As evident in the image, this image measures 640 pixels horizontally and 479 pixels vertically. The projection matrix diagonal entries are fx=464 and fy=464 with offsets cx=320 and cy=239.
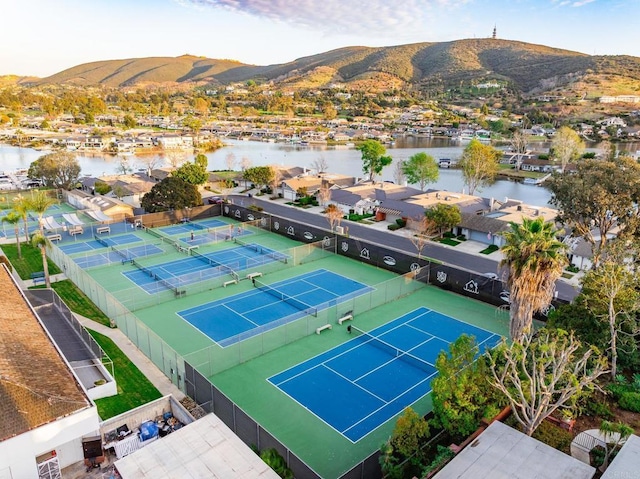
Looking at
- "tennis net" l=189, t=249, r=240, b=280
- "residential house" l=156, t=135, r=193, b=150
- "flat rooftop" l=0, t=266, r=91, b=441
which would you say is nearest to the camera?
"flat rooftop" l=0, t=266, r=91, b=441

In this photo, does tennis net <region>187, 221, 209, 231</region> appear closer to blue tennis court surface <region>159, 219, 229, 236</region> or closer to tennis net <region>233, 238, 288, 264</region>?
blue tennis court surface <region>159, 219, 229, 236</region>

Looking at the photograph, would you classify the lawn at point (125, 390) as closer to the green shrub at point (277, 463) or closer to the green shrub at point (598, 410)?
the green shrub at point (277, 463)

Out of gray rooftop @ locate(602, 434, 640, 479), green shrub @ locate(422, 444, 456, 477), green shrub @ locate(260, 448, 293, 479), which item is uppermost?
gray rooftop @ locate(602, 434, 640, 479)

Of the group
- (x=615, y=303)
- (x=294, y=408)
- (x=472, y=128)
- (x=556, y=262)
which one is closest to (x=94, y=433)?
(x=294, y=408)

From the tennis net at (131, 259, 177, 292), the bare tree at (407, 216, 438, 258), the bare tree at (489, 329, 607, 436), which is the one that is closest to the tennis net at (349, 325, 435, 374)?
the bare tree at (489, 329, 607, 436)

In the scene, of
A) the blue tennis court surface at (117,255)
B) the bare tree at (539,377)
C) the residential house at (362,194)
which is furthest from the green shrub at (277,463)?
the residential house at (362,194)

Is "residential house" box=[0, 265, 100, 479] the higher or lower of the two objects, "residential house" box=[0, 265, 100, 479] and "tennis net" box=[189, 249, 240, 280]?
the higher

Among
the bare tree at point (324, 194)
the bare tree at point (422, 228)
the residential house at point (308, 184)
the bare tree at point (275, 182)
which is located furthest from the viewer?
the bare tree at point (275, 182)

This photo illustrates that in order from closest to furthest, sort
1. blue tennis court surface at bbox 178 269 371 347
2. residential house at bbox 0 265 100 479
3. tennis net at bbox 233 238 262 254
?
residential house at bbox 0 265 100 479 → blue tennis court surface at bbox 178 269 371 347 → tennis net at bbox 233 238 262 254

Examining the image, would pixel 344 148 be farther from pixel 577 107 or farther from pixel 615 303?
pixel 615 303
